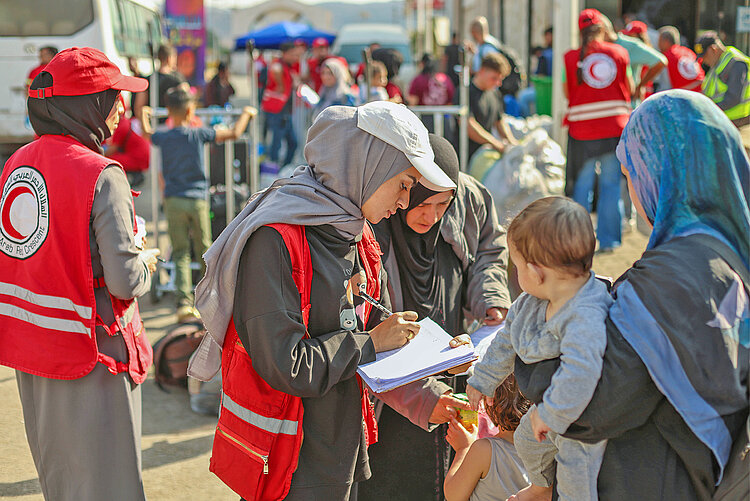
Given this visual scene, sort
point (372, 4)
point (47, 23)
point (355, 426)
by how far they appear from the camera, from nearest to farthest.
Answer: point (355, 426) → point (47, 23) → point (372, 4)

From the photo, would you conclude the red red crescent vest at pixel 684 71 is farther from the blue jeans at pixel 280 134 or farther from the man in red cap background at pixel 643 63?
the blue jeans at pixel 280 134

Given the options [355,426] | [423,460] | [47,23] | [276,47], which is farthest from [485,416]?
[276,47]

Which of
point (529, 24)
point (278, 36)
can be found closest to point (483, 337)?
point (529, 24)

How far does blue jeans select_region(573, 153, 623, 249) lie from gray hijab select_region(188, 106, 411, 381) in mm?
5839

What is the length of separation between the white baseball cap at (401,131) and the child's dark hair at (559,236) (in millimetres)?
518

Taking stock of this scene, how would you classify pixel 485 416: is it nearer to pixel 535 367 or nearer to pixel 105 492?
pixel 535 367

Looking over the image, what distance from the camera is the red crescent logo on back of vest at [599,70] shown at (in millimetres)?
7445

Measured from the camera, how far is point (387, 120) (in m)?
2.14

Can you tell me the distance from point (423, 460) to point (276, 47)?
20.1 m

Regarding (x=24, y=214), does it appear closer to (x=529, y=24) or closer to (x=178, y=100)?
(x=178, y=100)

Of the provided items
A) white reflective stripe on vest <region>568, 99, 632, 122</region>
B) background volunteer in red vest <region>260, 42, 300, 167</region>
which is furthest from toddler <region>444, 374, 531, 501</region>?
background volunteer in red vest <region>260, 42, 300, 167</region>

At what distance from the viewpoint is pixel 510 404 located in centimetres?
226

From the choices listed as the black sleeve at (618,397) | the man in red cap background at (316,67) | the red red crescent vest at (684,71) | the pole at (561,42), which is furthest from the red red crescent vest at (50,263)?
the man in red cap background at (316,67)

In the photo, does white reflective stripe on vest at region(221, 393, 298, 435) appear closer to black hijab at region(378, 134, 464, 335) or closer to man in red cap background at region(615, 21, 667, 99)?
black hijab at region(378, 134, 464, 335)
